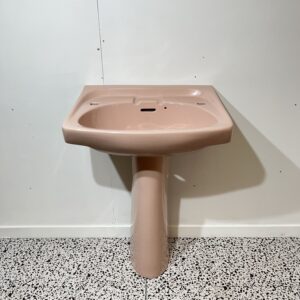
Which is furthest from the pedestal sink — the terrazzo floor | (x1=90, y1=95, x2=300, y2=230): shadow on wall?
(x1=90, y1=95, x2=300, y2=230): shadow on wall

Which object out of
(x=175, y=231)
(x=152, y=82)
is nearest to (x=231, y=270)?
(x=175, y=231)

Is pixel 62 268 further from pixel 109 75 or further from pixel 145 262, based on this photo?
pixel 109 75

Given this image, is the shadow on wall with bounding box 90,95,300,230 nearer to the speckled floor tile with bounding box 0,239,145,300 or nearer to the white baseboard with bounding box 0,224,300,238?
the white baseboard with bounding box 0,224,300,238

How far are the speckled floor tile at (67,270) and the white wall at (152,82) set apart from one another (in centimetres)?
7

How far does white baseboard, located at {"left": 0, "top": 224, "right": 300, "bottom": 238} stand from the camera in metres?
1.48

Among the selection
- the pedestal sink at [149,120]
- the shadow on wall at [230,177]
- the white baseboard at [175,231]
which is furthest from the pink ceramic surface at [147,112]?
the white baseboard at [175,231]

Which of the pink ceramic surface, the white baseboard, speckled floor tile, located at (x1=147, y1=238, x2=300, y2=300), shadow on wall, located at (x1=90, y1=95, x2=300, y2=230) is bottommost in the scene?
speckled floor tile, located at (x1=147, y1=238, x2=300, y2=300)

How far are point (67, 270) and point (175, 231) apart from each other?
521mm

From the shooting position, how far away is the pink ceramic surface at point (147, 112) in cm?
87

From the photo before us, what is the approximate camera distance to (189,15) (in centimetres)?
109

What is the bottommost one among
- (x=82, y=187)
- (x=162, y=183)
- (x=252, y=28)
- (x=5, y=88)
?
(x=82, y=187)

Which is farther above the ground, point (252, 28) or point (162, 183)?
point (252, 28)

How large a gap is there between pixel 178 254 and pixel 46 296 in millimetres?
574

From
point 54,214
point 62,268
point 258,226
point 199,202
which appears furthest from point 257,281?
point 54,214
